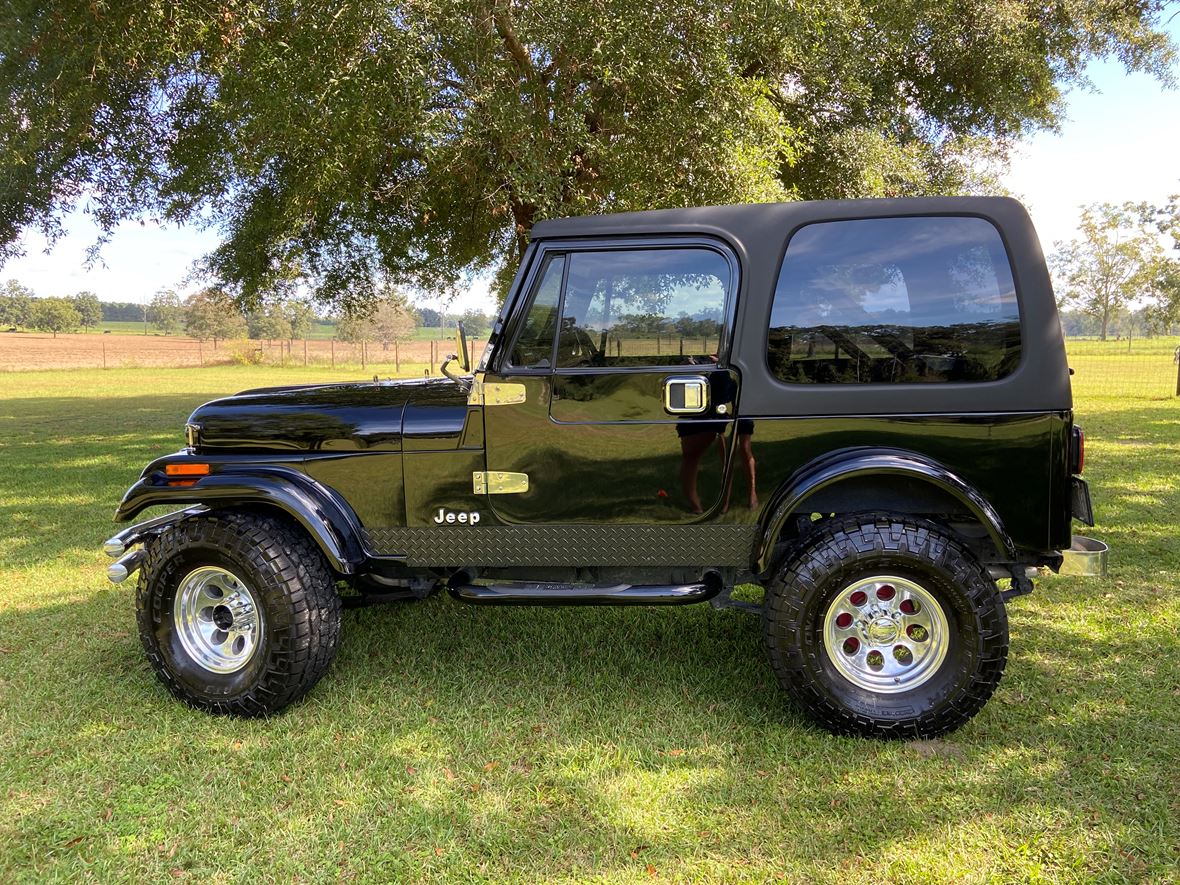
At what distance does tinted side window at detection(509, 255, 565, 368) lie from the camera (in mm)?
3252

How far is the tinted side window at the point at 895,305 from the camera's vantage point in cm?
305

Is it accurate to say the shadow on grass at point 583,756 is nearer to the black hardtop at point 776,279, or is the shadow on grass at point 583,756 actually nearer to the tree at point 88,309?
the black hardtop at point 776,279

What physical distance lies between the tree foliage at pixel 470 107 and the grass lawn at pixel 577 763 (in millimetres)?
4338

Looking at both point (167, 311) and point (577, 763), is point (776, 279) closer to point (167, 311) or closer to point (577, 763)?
point (577, 763)

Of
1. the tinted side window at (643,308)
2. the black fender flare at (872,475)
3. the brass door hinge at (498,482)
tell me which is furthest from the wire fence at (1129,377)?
the brass door hinge at (498,482)

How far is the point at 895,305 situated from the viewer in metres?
3.10

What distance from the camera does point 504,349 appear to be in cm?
327

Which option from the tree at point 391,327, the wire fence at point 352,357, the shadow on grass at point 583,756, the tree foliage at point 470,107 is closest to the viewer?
the shadow on grass at point 583,756

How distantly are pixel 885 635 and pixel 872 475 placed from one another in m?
0.66

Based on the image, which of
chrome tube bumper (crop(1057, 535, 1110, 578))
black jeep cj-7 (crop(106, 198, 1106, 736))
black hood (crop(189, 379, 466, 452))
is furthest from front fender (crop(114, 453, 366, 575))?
chrome tube bumper (crop(1057, 535, 1110, 578))

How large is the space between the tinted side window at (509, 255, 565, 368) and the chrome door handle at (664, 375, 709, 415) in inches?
21.1

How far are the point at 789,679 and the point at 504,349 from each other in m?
1.78

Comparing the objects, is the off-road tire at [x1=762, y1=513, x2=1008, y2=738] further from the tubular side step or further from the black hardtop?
the black hardtop

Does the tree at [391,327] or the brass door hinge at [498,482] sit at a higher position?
the tree at [391,327]
